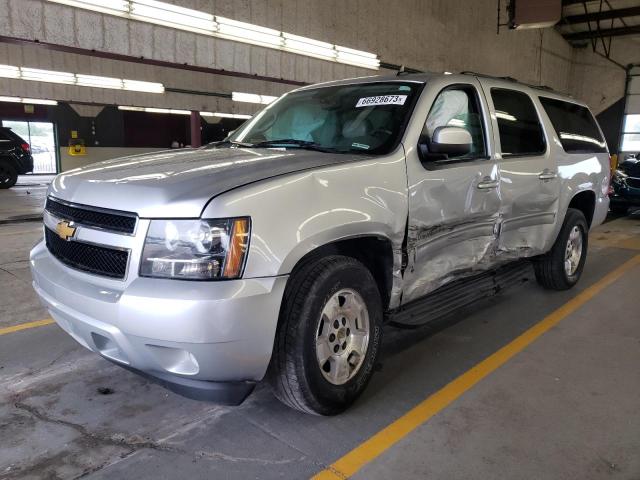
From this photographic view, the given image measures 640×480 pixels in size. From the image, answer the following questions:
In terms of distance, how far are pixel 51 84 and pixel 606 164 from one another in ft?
61.4

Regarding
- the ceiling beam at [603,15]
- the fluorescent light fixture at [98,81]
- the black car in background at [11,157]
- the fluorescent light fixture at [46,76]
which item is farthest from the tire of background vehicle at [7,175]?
the ceiling beam at [603,15]

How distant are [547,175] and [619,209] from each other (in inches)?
327

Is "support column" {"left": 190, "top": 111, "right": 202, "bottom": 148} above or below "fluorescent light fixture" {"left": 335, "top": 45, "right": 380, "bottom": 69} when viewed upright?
below

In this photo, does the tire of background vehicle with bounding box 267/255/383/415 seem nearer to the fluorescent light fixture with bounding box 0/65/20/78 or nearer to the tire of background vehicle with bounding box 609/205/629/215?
the tire of background vehicle with bounding box 609/205/629/215

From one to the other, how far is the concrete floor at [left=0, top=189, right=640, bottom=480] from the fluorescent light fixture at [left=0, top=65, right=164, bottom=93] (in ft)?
49.7

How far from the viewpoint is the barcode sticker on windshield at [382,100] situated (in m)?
3.26

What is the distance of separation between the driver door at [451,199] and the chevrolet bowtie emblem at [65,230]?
1.75 meters

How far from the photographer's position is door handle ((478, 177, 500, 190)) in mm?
3501

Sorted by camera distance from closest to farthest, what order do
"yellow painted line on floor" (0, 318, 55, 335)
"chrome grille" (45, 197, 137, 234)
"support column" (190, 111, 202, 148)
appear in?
"chrome grille" (45, 197, 137, 234), "yellow painted line on floor" (0, 318, 55, 335), "support column" (190, 111, 202, 148)

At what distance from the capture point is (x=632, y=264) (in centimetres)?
651

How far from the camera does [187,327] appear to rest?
2119mm

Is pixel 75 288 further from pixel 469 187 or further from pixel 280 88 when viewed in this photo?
pixel 280 88

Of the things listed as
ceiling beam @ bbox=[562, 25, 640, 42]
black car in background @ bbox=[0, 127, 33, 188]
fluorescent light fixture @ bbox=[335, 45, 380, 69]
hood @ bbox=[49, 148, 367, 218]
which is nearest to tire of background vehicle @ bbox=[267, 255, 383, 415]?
hood @ bbox=[49, 148, 367, 218]

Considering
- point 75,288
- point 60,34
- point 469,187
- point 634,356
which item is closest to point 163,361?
point 75,288
